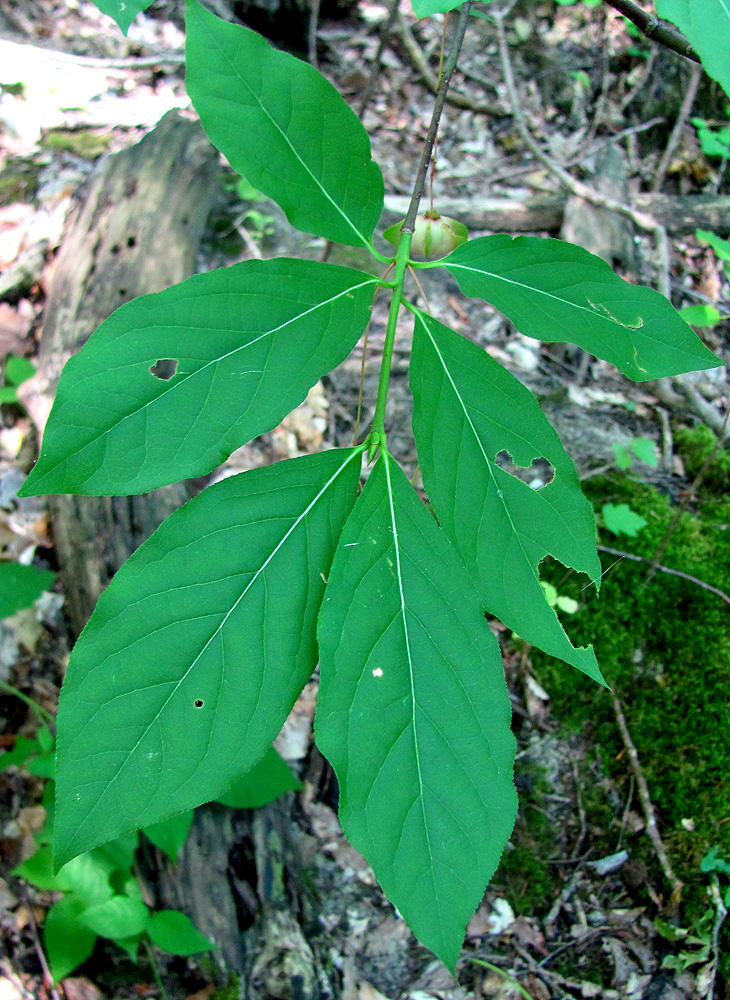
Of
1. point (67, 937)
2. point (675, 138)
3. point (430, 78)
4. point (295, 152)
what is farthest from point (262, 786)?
point (430, 78)

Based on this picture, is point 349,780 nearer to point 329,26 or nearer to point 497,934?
point 497,934

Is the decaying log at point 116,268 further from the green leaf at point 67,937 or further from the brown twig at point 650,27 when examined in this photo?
the brown twig at point 650,27

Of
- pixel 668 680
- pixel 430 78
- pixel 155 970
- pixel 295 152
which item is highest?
pixel 430 78

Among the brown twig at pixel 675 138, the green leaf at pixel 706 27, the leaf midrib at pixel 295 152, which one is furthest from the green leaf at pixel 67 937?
the brown twig at pixel 675 138

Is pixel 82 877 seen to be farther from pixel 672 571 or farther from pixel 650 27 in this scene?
pixel 650 27

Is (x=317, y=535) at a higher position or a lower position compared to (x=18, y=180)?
lower

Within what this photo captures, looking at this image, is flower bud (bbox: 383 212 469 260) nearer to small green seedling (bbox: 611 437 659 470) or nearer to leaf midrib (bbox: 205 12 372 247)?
leaf midrib (bbox: 205 12 372 247)

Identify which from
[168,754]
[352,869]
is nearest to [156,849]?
[352,869]

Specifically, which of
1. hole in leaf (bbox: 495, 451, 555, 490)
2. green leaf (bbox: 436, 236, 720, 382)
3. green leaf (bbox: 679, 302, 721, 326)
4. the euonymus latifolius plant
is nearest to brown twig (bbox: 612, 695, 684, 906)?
hole in leaf (bbox: 495, 451, 555, 490)
